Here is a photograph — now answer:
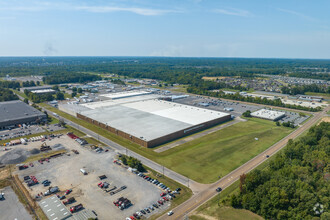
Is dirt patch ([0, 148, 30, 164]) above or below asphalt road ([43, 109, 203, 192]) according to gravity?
below

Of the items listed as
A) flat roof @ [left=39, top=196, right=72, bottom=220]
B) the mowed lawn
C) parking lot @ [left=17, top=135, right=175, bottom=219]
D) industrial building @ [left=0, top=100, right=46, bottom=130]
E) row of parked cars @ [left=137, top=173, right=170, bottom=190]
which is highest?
industrial building @ [left=0, top=100, right=46, bottom=130]

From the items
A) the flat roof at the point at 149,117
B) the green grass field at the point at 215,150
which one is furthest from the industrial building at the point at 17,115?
the green grass field at the point at 215,150

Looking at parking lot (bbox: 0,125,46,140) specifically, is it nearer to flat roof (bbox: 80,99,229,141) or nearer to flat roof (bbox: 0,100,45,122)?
flat roof (bbox: 0,100,45,122)

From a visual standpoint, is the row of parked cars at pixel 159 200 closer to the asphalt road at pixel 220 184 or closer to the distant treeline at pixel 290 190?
the asphalt road at pixel 220 184

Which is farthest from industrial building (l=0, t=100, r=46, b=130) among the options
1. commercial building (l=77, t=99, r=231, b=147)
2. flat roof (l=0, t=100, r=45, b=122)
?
commercial building (l=77, t=99, r=231, b=147)

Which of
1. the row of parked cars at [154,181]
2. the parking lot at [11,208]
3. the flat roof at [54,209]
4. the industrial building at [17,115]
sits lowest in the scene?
the parking lot at [11,208]

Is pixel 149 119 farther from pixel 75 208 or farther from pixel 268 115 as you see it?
pixel 268 115

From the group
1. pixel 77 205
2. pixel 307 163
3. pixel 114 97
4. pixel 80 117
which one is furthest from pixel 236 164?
pixel 114 97
